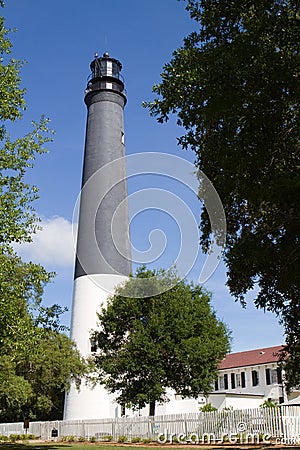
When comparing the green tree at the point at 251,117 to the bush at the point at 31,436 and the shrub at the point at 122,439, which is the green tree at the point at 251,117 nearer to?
the shrub at the point at 122,439

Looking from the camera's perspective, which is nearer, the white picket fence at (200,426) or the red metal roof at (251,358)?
the white picket fence at (200,426)

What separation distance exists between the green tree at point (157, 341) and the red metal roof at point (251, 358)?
24465 mm

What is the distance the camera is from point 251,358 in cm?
5653

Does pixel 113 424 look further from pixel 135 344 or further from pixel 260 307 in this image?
pixel 260 307

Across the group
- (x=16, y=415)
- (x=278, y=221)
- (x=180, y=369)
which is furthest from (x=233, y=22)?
(x=16, y=415)

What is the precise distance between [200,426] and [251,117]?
21.9 meters

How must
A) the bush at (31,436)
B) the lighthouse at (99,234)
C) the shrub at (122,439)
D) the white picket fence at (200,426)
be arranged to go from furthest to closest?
the bush at (31,436), the lighthouse at (99,234), the shrub at (122,439), the white picket fence at (200,426)

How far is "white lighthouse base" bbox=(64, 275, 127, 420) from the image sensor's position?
34250 millimetres

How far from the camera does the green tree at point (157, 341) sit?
95.5 ft

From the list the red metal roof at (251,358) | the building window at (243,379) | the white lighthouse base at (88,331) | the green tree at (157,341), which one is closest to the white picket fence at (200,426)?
the white lighthouse base at (88,331)

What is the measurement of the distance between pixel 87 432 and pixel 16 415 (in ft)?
36.0
